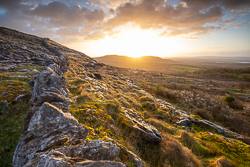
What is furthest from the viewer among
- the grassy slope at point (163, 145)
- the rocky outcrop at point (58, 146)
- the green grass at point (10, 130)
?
the grassy slope at point (163, 145)

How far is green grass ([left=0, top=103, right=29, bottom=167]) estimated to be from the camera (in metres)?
3.98

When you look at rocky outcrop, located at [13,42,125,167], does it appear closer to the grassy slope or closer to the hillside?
the hillside

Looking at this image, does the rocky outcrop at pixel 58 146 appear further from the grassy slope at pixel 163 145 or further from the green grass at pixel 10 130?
the green grass at pixel 10 130

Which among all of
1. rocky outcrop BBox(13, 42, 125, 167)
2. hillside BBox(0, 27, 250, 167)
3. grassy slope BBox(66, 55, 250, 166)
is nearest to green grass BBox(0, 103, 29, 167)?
hillside BBox(0, 27, 250, 167)

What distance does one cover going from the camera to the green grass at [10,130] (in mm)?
3978

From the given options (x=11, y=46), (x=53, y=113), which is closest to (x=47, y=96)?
(x=53, y=113)

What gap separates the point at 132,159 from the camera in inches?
148

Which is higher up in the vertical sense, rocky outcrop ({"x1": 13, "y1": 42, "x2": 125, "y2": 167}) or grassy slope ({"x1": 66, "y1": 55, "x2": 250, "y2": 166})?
rocky outcrop ({"x1": 13, "y1": 42, "x2": 125, "y2": 167})

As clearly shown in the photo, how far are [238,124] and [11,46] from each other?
46.9m

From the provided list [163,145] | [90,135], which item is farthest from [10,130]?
[163,145]

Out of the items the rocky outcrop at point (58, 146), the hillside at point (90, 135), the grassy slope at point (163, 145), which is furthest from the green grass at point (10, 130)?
the grassy slope at point (163, 145)

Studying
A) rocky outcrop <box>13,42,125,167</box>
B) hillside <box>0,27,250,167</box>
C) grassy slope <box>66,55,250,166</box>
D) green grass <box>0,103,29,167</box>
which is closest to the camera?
rocky outcrop <box>13,42,125,167</box>

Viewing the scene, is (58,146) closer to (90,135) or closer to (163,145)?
(90,135)

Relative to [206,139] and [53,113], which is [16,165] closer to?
[53,113]
